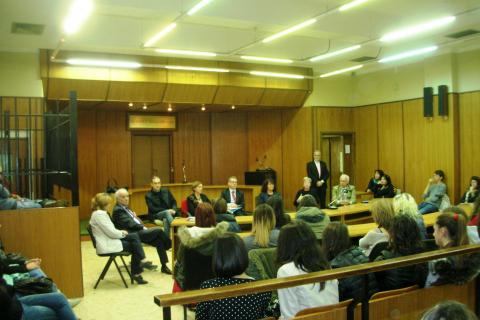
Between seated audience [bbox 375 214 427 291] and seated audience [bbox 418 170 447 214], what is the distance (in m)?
5.79

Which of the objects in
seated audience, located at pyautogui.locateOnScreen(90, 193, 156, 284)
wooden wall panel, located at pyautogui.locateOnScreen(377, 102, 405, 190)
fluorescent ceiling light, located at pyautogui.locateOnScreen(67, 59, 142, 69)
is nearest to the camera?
seated audience, located at pyautogui.locateOnScreen(90, 193, 156, 284)

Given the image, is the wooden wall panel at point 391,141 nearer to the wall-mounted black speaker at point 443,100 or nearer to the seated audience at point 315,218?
the wall-mounted black speaker at point 443,100

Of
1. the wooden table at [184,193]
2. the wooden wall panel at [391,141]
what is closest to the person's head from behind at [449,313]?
the wooden table at [184,193]

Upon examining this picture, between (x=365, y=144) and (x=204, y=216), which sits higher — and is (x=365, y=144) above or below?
above

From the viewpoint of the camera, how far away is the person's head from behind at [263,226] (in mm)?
3957

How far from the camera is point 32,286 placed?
3791 mm

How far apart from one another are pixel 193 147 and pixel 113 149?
2.16 metres

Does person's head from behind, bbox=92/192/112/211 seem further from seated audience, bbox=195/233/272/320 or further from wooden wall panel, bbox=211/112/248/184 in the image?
wooden wall panel, bbox=211/112/248/184

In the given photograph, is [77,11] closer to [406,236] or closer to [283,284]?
[406,236]

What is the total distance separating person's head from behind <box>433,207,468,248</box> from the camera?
3.22 meters

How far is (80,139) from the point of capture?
1160 cm

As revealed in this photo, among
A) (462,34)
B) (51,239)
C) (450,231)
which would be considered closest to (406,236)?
(450,231)

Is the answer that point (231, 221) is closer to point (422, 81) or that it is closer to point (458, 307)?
point (458, 307)

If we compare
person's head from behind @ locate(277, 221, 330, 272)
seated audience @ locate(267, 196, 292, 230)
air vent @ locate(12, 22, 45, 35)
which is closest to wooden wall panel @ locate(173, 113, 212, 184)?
air vent @ locate(12, 22, 45, 35)
